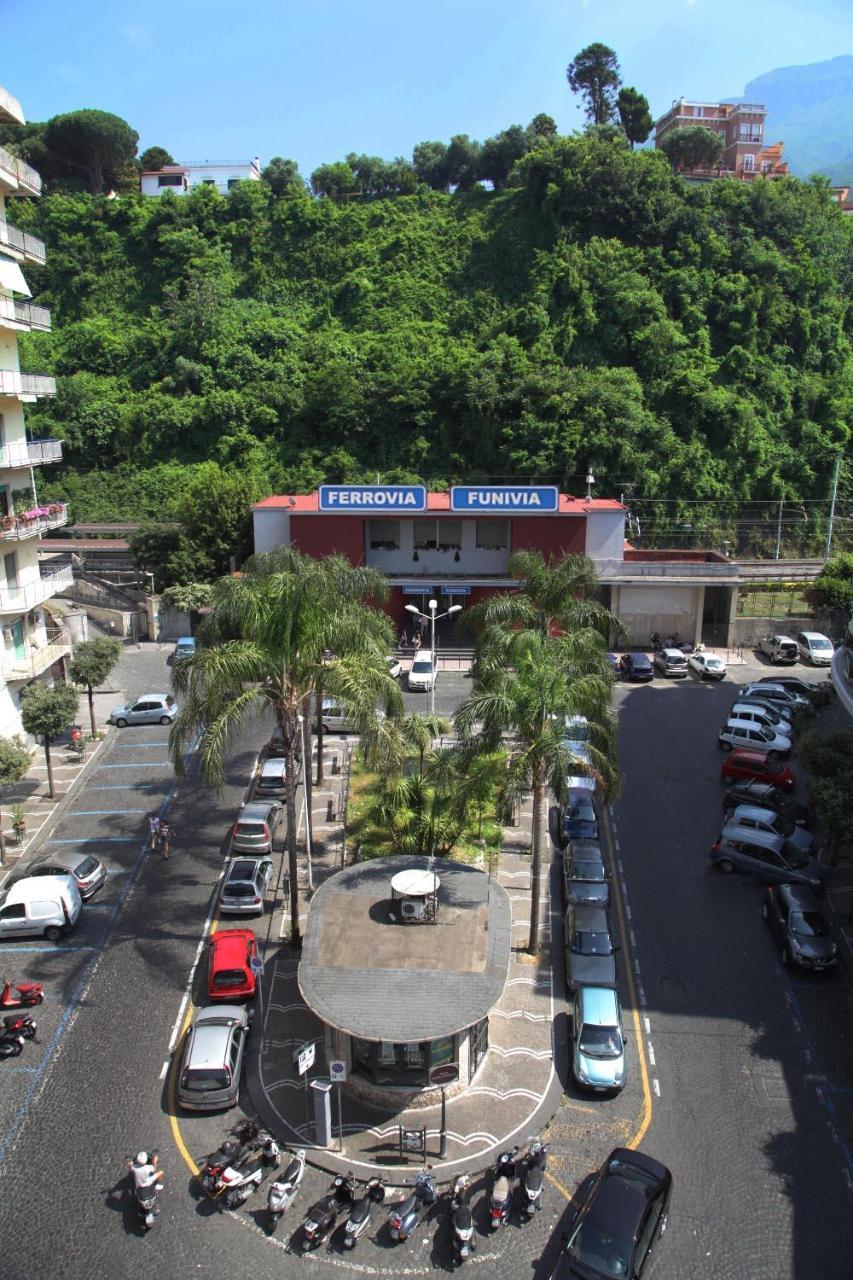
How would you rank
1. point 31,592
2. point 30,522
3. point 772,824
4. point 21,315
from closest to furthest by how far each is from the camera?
point 772,824
point 21,315
point 30,522
point 31,592

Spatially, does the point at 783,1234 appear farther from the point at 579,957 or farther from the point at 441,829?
the point at 441,829

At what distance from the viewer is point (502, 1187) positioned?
16.4 meters

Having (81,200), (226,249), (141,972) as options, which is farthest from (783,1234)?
(81,200)

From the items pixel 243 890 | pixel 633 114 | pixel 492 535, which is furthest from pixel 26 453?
pixel 633 114

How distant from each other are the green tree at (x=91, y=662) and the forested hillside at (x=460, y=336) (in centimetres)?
2402

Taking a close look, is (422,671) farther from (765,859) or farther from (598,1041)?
(598,1041)

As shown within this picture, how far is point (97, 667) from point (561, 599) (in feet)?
59.1

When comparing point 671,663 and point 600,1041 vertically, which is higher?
point 671,663

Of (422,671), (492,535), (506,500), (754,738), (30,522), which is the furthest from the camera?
(492,535)

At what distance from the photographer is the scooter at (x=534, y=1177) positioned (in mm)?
16422

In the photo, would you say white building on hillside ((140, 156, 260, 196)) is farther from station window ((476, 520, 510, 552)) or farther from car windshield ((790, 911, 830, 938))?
car windshield ((790, 911, 830, 938))

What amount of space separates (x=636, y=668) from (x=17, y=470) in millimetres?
28691

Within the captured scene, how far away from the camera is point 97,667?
36.0m

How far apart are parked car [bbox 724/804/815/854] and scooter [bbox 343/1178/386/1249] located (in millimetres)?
16503
